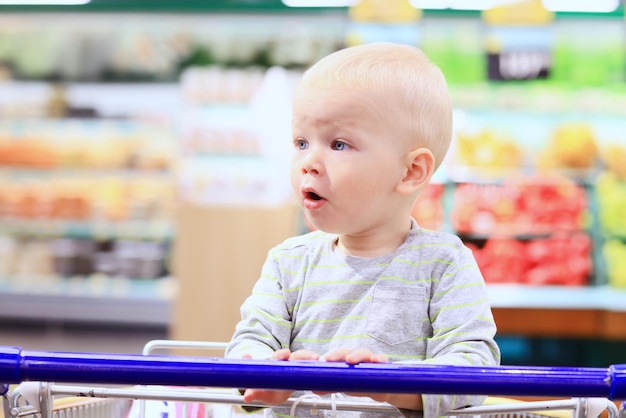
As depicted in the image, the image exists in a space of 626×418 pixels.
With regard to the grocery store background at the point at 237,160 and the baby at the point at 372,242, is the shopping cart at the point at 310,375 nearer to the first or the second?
the baby at the point at 372,242

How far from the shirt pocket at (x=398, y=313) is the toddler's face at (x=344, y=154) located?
0.44 feet

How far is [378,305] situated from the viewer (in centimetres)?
128

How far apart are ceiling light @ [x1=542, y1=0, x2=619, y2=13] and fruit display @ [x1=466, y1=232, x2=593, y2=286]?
4.56 feet

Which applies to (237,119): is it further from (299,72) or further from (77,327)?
(77,327)

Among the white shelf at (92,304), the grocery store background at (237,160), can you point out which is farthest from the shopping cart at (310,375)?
the white shelf at (92,304)

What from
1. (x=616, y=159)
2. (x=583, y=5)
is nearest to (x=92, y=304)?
(x=616, y=159)

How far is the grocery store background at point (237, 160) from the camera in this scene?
170 inches

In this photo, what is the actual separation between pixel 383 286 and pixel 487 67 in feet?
12.6

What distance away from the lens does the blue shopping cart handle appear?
89 centimetres

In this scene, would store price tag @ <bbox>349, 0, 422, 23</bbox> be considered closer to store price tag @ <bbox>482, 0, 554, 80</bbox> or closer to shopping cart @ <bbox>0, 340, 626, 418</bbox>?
store price tag @ <bbox>482, 0, 554, 80</bbox>

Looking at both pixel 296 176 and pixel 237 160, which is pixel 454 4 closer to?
pixel 237 160

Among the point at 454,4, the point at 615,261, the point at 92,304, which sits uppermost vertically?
the point at 454,4

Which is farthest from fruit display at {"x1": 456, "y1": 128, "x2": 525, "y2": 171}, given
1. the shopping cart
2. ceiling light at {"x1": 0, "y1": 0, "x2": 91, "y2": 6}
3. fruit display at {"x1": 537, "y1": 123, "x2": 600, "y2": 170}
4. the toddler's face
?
the shopping cart

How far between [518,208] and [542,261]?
326 mm
